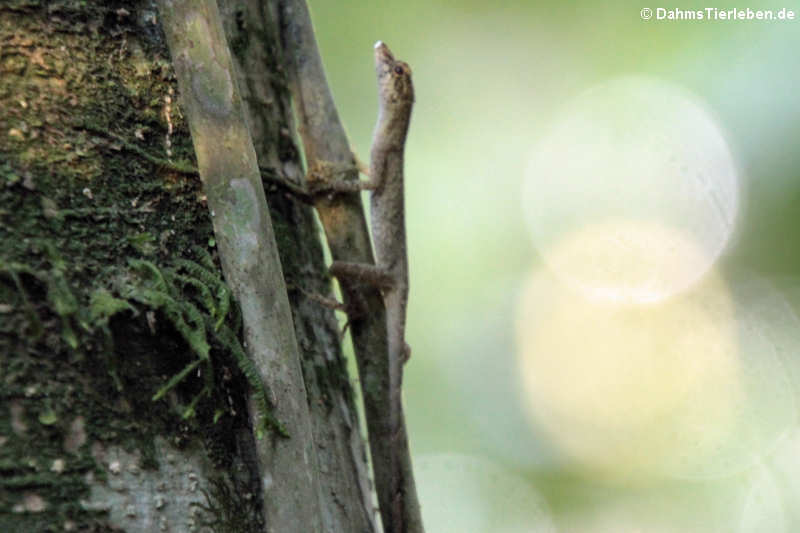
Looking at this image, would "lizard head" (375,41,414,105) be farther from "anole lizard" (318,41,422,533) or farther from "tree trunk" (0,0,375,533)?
"tree trunk" (0,0,375,533)

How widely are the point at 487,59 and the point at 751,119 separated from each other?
8.42 ft

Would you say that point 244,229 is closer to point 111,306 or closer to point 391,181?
point 111,306

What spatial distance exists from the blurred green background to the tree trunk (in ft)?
16.1

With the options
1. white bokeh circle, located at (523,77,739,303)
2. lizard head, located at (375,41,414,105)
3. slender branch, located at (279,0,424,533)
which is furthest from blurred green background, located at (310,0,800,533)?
slender branch, located at (279,0,424,533)

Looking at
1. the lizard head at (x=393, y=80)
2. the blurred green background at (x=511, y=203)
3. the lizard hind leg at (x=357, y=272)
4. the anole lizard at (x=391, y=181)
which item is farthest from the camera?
the blurred green background at (x=511, y=203)

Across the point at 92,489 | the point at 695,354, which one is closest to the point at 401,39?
the point at 695,354

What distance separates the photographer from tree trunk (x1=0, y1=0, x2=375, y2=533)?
5.41 feet

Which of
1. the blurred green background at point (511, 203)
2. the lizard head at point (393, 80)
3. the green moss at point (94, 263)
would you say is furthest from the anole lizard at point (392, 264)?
the blurred green background at point (511, 203)

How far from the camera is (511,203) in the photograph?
7879mm

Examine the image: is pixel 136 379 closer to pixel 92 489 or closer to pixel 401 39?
pixel 92 489

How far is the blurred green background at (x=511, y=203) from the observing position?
6.33 meters

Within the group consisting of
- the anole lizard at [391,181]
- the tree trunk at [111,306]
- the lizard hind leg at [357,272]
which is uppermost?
the anole lizard at [391,181]

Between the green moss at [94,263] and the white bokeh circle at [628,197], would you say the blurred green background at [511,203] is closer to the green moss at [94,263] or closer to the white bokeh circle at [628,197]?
the white bokeh circle at [628,197]

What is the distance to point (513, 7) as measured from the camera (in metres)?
7.20
